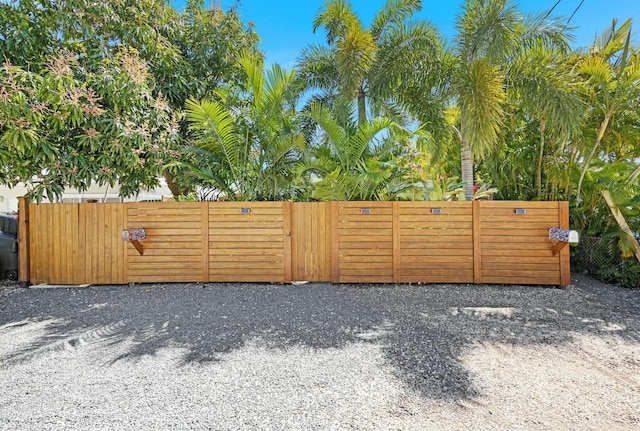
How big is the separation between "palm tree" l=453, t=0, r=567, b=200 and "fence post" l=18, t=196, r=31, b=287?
7.65 metres

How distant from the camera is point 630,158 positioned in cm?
657

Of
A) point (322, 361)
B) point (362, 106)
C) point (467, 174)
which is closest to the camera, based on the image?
point (322, 361)

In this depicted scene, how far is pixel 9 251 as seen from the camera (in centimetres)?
633

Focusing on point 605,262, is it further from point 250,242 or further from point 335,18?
point 335,18

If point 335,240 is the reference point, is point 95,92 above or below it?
above

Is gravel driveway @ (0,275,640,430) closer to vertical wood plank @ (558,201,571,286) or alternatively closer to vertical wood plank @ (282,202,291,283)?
vertical wood plank @ (558,201,571,286)

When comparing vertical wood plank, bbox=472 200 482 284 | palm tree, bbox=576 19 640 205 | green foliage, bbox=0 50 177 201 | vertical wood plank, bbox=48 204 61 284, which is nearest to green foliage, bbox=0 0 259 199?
green foliage, bbox=0 50 177 201

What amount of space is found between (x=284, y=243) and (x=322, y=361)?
3.03 metres

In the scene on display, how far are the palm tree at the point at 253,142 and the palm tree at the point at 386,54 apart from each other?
4.04 feet

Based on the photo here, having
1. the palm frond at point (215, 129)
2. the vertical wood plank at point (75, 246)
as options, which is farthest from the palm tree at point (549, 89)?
the vertical wood plank at point (75, 246)

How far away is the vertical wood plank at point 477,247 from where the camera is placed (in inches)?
225

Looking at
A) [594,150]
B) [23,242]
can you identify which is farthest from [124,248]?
[594,150]

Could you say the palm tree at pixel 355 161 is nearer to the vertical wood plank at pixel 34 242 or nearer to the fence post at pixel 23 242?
the vertical wood plank at pixel 34 242

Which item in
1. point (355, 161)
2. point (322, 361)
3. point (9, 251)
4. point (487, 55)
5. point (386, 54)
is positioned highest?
point (386, 54)
